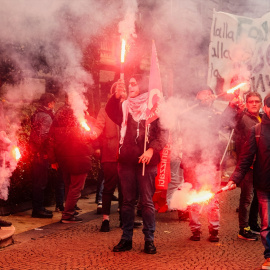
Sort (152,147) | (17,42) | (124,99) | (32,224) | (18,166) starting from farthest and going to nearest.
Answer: (17,42)
(18,166)
(32,224)
(124,99)
(152,147)

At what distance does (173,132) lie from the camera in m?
6.66

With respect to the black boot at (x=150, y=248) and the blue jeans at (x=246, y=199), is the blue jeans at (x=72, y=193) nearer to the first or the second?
the black boot at (x=150, y=248)

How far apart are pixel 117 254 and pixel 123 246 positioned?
16cm

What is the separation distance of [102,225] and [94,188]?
3804 mm

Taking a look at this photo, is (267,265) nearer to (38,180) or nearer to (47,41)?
(38,180)

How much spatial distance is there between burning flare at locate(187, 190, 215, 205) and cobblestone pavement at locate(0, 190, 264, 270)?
520 mm

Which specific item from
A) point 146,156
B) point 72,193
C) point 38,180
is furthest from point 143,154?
point 38,180

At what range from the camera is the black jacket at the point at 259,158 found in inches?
179

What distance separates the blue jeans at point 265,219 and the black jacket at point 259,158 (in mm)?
78

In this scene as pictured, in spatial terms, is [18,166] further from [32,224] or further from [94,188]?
[94,188]

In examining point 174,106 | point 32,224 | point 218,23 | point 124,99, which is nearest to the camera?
point 124,99

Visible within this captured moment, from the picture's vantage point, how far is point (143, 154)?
497 cm

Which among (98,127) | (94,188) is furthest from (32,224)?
(94,188)

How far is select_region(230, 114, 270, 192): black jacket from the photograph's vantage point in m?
4.54
